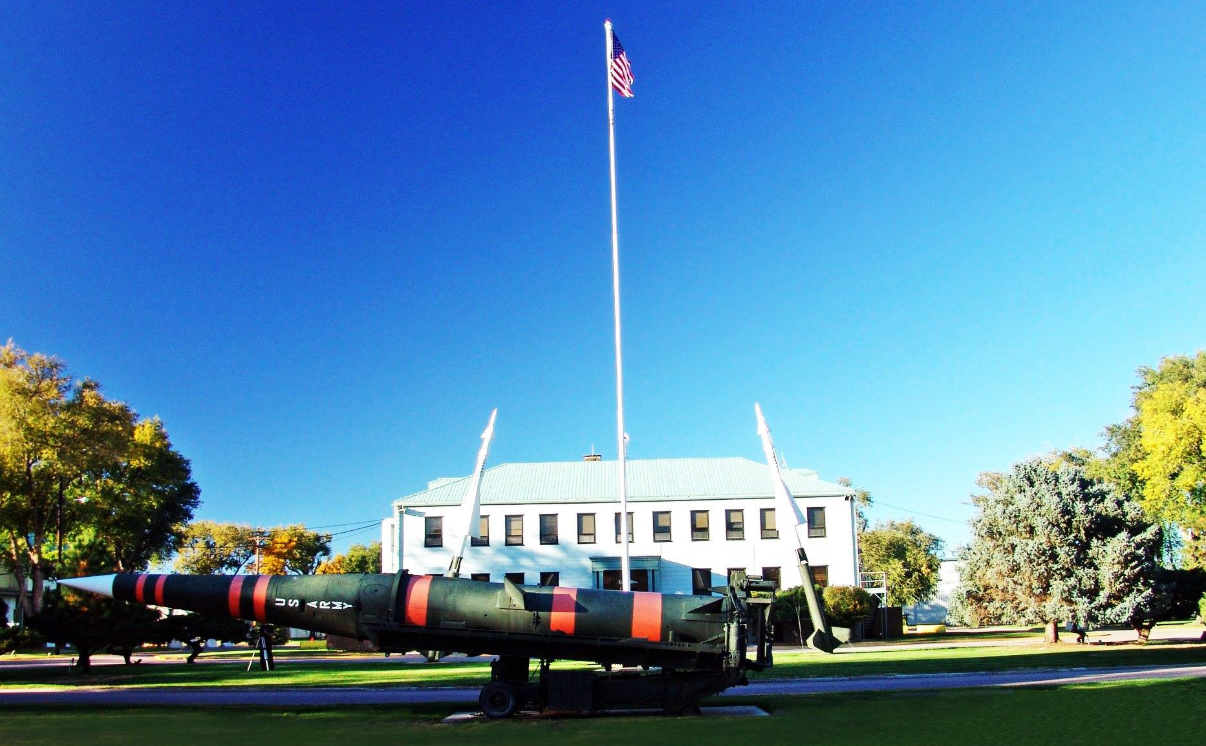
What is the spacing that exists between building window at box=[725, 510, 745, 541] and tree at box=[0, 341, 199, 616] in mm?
31031

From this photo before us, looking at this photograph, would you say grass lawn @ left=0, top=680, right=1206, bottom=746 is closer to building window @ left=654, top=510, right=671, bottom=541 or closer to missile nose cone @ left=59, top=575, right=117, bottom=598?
missile nose cone @ left=59, top=575, right=117, bottom=598

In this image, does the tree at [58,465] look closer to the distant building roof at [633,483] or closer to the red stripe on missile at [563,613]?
the distant building roof at [633,483]

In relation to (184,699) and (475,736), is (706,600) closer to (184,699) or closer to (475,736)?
(475,736)

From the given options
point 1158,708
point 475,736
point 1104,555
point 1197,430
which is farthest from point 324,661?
point 1197,430

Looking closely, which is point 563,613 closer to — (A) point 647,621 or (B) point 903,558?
(A) point 647,621

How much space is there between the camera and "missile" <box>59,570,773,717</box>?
1590cm

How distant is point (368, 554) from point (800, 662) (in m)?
86.2

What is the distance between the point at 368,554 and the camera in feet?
352

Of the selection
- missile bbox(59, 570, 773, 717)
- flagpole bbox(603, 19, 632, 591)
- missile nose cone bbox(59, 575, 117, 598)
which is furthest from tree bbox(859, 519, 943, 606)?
missile nose cone bbox(59, 575, 117, 598)

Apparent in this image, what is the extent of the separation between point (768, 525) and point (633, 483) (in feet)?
27.6

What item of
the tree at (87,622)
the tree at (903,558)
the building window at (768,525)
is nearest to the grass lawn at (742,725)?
the tree at (87,622)

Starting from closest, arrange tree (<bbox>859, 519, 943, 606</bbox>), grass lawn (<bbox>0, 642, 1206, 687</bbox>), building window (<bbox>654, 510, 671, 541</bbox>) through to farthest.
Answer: grass lawn (<bbox>0, 642, 1206, 687</bbox>) → building window (<bbox>654, 510, 671, 541</bbox>) → tree (<bbox>859, 519, 943, 606</bbox>)

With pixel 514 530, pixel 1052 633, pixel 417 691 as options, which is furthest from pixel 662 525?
pixel 417 691

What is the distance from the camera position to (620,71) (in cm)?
2986
